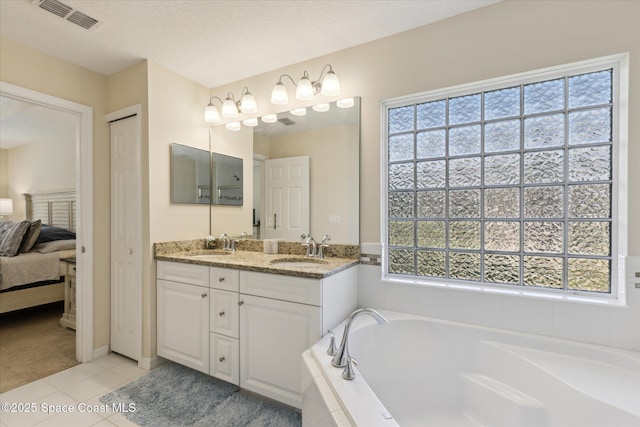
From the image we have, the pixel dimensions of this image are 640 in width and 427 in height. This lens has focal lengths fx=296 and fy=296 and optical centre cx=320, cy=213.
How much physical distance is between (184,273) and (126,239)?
2.17 ft

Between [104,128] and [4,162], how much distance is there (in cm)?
468

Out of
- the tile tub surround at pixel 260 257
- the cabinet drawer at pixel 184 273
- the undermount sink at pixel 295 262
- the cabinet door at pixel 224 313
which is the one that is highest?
the tile tub surround at pixel 260 257

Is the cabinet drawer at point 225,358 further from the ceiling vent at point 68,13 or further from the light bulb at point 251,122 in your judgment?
the ceiling vent at point 68,13

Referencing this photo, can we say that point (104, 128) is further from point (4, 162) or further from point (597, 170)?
point (4, 162)

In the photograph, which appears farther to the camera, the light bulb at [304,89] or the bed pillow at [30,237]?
the bed pillow at [30,237]

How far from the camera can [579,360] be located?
140 centimetres

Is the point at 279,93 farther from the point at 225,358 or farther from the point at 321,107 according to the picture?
the point at 225,358

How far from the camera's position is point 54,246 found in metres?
3.57

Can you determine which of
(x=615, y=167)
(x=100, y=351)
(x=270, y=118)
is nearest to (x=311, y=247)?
(x=270, y=118)

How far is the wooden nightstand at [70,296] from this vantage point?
297 cm

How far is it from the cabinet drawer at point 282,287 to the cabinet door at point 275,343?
35 mm

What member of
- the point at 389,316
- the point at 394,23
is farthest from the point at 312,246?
the point at 394,23

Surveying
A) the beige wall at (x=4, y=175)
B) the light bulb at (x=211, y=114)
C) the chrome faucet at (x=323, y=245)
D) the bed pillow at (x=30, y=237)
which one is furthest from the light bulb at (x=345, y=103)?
the beige wall at (x=4, y=175)

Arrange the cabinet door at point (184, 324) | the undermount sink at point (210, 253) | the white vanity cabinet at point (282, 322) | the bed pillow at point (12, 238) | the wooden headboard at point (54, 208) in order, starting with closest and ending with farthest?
the white vanity cabinet at point (282, 322) → the cabinet door at point (184, 324) → the undermount sink at point (210, 253) → the bed pillow at point (12, 238) → the wooden headboard at point (54, 208)
